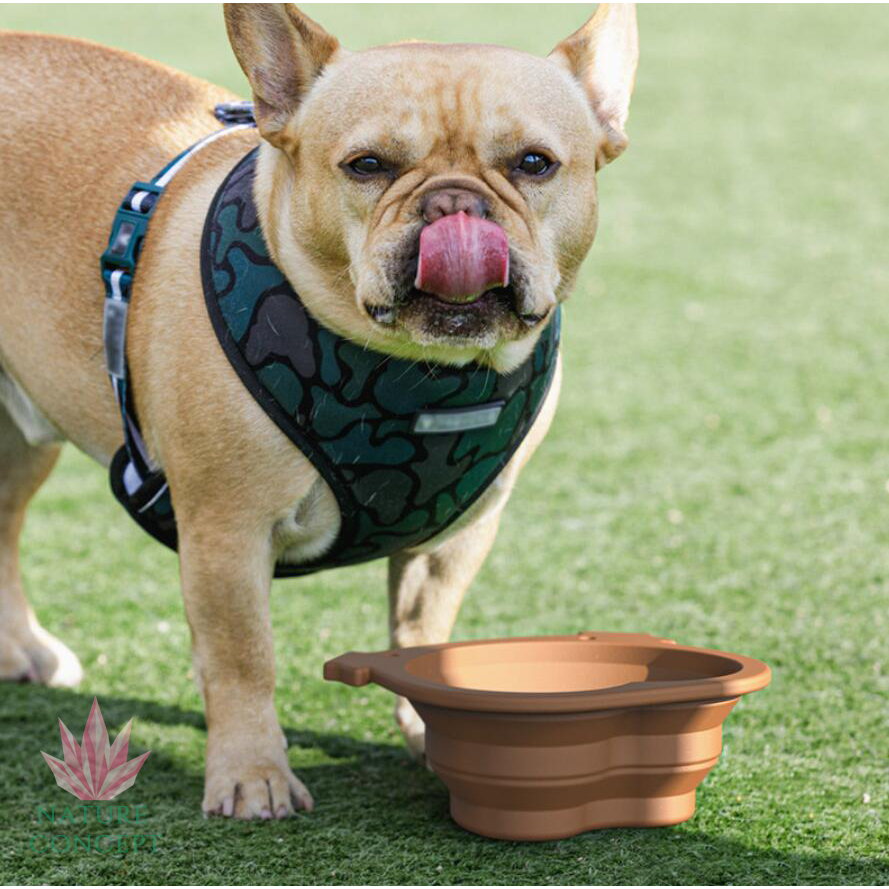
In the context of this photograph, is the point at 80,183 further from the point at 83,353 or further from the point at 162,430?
the point at 162,430

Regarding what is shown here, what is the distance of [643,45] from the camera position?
1243 cm

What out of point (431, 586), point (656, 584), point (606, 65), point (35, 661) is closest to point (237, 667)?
point (431, 586)

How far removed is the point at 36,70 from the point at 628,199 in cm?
610

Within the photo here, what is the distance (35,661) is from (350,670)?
1.28 metres

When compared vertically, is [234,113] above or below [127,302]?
above

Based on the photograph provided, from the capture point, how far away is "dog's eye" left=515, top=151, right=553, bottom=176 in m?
2.27

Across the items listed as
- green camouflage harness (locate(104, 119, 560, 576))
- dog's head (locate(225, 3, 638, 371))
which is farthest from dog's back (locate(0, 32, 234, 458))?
dog's head (locate(225, 3, 638, 371))

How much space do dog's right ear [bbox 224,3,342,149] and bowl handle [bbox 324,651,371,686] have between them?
91cm

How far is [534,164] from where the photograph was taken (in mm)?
2283

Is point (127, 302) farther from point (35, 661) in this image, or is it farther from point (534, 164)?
point (35, 661)

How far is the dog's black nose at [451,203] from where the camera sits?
2.12 metres

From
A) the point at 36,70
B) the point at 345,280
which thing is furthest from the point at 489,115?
the point at 36,70

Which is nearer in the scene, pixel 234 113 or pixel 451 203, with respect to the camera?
pixel 451 203

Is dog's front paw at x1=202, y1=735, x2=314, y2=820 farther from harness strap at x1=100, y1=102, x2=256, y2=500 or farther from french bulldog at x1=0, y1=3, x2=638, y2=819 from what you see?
harness strap at x1=100, y1=102, x2=256, y2=500
